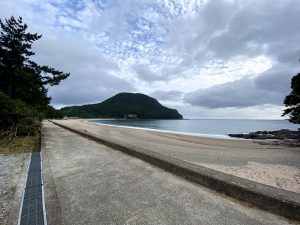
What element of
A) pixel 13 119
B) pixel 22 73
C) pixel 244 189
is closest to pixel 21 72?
pixel 22 73

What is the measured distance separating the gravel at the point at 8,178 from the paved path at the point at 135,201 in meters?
0.54

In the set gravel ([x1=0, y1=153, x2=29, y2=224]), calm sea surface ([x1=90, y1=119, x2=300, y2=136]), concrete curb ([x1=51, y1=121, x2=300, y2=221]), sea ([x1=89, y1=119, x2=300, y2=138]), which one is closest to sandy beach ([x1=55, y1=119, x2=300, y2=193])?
concrete curb ([x1=51, y1=121, x2=300, y2=221])

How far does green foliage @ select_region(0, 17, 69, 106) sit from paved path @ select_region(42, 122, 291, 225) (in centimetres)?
1238

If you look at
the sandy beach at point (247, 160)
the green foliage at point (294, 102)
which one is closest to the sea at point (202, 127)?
the green foliage at point (294, 102)

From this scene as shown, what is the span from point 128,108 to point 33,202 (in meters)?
143

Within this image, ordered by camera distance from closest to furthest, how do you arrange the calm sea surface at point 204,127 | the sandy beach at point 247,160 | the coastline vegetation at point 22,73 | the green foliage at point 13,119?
the sandy beach at point 247,160, the green foliage at point 13,119, the coastline vegetation at point 22,73, the calm sea surface at point 204,127

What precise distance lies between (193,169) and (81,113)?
133676 millimetres

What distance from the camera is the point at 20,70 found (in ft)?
47.6

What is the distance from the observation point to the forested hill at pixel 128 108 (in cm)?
14538

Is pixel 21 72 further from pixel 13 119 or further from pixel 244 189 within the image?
pixel 244 189

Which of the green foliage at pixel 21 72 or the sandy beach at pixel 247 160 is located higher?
the green foliage at pixel 21 72

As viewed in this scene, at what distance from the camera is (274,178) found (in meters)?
6.82

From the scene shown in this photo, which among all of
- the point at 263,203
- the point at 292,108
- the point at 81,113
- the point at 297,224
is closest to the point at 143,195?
the point at 263,203

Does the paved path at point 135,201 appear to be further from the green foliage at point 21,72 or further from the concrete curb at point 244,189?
the green foliage at point 21,72
